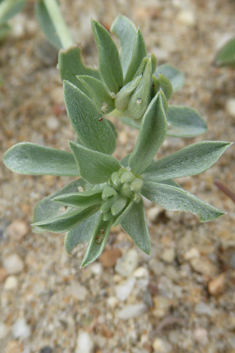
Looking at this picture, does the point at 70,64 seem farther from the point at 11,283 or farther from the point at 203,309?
the point at 203,309

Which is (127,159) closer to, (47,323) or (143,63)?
(143,63)

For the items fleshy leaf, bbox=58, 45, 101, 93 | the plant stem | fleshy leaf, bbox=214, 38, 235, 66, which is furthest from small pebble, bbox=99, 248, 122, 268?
fleshy leaf, bbox=214, 38, 235, 66

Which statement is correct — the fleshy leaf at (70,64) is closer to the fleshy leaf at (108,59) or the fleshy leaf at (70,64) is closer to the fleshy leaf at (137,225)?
the fleshy leaf at (108,59)

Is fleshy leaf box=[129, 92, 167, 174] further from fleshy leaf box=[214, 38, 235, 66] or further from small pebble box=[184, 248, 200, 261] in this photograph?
fleshy leaf box=[214, 38, 235, 66]

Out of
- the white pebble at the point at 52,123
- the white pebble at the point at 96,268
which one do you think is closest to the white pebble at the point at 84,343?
the white pebble at the point at 96,268

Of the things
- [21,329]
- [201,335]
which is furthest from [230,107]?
[21,329]

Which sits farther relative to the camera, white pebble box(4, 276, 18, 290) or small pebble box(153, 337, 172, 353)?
white pebble box(4, 276, 18, 290)
